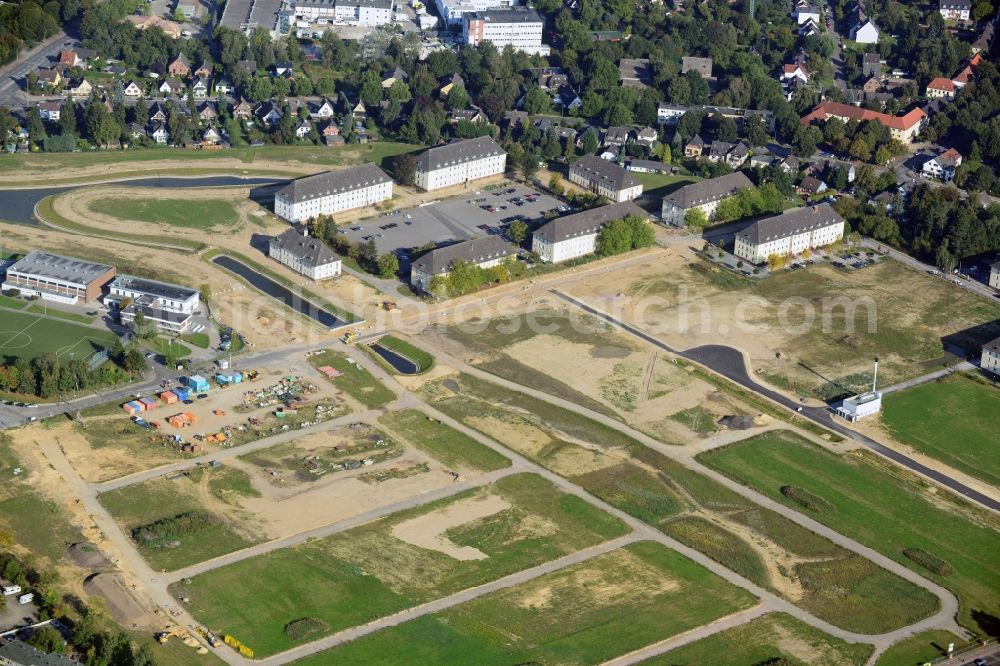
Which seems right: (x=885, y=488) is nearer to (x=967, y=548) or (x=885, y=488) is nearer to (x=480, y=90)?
(x=967, y=548)

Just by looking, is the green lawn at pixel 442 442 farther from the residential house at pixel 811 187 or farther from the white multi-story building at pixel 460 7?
the white multi-story building at pixel 460 7

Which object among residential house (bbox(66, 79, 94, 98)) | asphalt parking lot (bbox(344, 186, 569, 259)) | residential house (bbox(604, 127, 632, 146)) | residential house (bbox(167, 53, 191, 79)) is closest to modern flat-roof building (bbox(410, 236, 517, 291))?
asphalt parking lot (bbox(344, 186, 569, 259))

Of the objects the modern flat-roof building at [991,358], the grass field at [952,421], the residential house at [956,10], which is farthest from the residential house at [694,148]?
the residential house at [956,10]

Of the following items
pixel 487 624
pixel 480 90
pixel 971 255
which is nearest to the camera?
pixel 487 624

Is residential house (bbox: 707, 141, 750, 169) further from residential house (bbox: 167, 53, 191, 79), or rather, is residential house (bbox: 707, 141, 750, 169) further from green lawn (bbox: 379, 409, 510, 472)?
green lawn (bbox: 379, 409, 510, 472)

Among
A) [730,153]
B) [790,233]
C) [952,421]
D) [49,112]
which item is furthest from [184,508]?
[730,153]

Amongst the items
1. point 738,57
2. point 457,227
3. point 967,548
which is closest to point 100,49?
point 457,227
